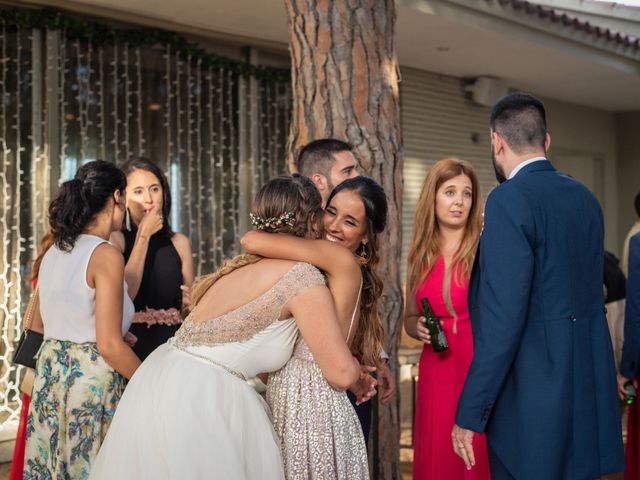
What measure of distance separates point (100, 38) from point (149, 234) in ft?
12.8

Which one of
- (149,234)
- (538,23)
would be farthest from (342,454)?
(538,23)

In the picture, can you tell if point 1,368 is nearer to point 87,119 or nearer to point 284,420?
point 87,119

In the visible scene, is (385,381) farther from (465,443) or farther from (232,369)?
(232,369)

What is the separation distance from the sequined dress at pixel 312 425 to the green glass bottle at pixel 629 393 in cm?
251

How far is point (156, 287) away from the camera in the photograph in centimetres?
475

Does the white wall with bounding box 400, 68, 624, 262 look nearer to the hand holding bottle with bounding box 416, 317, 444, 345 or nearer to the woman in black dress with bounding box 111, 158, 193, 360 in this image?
the woman in black dress with bounding box 111, 158, 193, 360

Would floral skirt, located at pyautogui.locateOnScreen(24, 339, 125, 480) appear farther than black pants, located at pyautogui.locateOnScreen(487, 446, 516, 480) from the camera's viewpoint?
Yes

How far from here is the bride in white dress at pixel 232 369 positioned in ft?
9.46

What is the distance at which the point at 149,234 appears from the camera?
460cm

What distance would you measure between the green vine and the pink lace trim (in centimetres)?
374

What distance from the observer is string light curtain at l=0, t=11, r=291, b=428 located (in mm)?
7387

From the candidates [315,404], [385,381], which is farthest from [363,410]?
[315,404]

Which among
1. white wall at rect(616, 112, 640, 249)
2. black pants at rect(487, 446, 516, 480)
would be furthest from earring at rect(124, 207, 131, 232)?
white wall at rect(616, 112, 640, 249)

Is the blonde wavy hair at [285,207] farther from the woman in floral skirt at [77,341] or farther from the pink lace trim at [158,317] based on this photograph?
the pink lace trim at [158,317]
